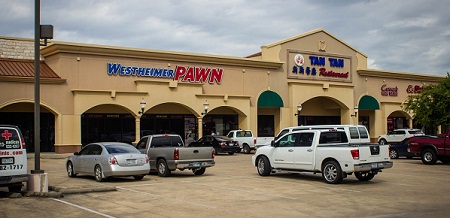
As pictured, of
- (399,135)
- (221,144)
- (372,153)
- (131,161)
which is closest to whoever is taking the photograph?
(372,153)

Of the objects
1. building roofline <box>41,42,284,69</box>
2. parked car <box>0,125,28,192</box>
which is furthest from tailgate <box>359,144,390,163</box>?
building roofline <box>41,42,284,69</box>

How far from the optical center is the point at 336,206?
503 inches

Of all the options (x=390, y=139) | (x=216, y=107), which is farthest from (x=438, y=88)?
(x=216, y=107)

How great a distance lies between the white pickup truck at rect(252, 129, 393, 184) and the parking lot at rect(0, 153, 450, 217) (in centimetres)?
44

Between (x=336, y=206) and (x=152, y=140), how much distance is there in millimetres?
10214

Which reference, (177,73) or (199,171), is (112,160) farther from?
(177,73)

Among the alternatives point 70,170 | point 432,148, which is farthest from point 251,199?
point 432,148

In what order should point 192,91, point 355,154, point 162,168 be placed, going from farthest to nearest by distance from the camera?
point 192,91
point 162,168
point 355,154

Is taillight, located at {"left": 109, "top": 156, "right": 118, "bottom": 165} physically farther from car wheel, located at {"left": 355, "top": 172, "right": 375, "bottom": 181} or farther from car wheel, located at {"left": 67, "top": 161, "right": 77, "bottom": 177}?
car wheel, located at {"left": 355, "top": 172, "right": 375, "bottom": 181}

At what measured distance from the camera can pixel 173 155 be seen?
777 inches

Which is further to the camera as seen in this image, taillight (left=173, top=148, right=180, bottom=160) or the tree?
the tree

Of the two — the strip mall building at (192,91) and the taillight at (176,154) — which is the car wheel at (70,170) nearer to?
the taillight at (176,154)

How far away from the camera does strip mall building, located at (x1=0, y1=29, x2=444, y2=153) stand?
112 feet

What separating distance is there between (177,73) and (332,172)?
921 inches
